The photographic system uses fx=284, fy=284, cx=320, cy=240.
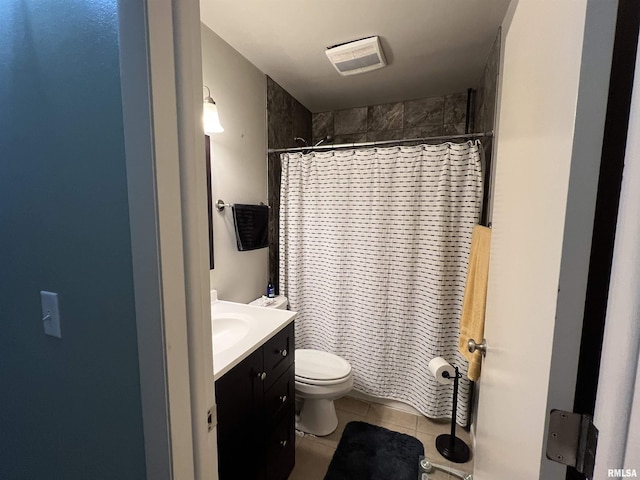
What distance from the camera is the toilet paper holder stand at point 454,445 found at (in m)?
1.67

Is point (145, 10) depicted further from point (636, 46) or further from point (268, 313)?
point (268, 313)

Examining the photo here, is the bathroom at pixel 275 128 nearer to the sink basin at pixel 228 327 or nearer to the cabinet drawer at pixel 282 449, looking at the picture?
the cabinet drawer at pixel 282 449

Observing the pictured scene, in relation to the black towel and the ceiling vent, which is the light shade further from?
the ceiling vent

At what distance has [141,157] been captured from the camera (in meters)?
0.54

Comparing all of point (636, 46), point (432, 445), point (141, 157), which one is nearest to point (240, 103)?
point (141, 157)

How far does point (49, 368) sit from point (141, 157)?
66cm

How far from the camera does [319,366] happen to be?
1.84 meters

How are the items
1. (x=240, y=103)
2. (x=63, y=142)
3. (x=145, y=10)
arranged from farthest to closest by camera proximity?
(x=240, y=103)
(x=63, y=142)
(x=145, y=10)

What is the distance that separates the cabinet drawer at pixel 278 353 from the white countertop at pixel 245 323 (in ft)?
0.14

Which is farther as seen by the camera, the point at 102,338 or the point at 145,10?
the point at 102,338

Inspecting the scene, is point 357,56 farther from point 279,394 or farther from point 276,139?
point 279,394

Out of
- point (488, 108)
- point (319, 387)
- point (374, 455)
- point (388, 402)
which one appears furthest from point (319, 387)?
point (488, 108)

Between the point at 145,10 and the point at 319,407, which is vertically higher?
the point at 145,10

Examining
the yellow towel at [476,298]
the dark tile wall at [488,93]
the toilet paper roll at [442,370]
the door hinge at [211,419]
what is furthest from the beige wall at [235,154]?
the dark tile wall at [488,93]
